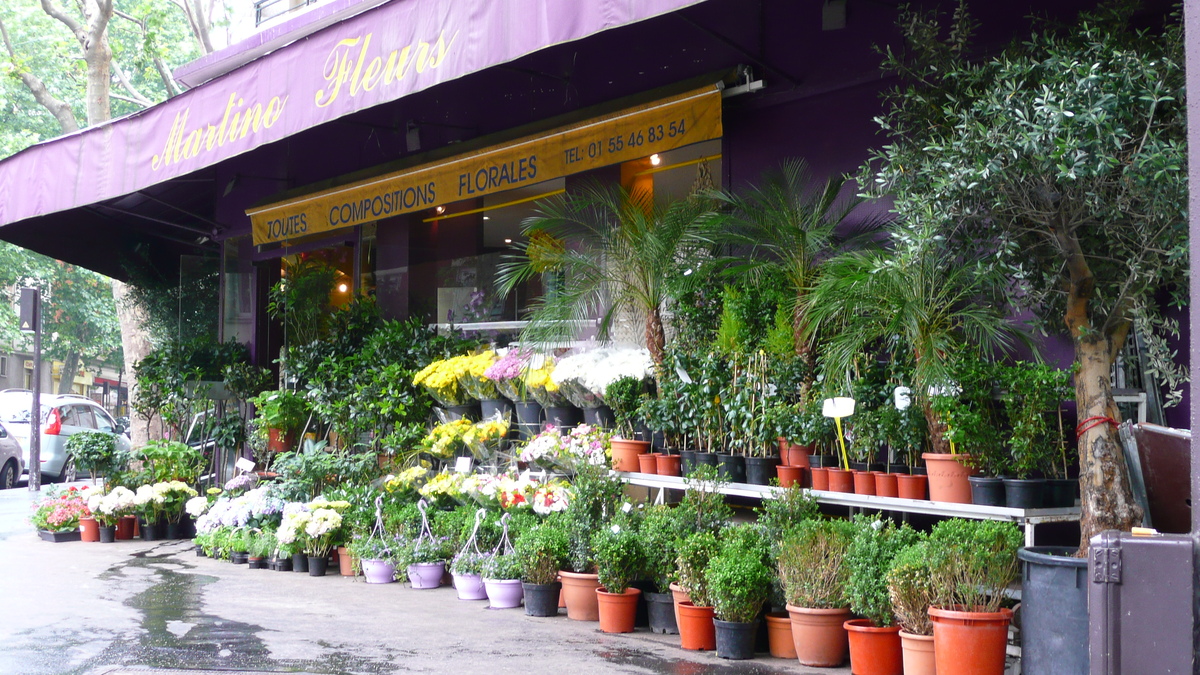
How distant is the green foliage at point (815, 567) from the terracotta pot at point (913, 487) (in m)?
0.38

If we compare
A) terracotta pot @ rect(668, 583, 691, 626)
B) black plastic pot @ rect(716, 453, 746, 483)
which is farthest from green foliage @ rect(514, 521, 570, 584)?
black plastic pot @ rect(716, 453, 746, 483)

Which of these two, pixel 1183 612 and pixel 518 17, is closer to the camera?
pixel 1183 612

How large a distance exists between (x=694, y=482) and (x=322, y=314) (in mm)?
6403

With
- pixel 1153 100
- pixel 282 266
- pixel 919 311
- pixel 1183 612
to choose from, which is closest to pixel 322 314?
pixel 282 266

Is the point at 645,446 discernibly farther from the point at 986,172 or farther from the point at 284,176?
the point at 284,176

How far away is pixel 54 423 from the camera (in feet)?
64.0

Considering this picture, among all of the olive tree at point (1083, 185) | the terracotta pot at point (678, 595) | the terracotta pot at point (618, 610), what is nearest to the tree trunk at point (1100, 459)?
the olive tree at point (1083, 185)

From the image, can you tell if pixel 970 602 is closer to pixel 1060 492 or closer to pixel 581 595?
pixel 1060 492

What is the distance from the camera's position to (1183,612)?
2.98 m

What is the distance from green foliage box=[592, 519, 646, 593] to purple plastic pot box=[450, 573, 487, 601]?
144cm

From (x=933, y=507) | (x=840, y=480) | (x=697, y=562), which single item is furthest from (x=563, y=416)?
(x=933, y=507)

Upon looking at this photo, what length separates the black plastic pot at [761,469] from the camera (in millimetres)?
6539

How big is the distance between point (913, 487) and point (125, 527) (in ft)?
28.0

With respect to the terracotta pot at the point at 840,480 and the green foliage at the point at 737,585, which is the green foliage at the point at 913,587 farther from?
the terracotta pot at the point at 840,480
